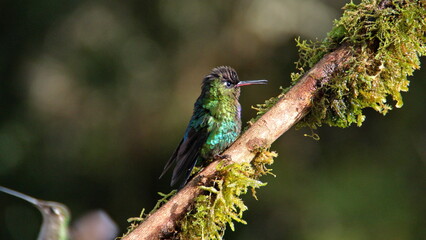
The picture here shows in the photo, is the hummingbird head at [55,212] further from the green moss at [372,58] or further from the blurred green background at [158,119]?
the blurred green background at [158,119]

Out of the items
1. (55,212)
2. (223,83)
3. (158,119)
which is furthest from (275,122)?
(158,119)

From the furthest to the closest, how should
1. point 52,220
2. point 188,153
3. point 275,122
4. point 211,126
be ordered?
point 211,126, point 188,153, point 275,122, point 52,220

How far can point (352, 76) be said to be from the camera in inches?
124

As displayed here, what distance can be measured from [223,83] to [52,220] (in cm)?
231

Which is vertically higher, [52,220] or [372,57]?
[372,57]

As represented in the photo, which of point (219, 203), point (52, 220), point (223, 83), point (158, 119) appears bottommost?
point (52, 220)

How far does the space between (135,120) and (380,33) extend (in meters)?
4.55

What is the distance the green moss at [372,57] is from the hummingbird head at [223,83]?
27.9 inches

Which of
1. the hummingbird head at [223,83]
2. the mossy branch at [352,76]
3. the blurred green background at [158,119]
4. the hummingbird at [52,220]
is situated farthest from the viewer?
the blurred green background at [158,119]

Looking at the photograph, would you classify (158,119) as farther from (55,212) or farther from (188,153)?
(55,212)

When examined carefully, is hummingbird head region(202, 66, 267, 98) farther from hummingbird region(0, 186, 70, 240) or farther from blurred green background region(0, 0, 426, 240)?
blurred green background region(0, 0, 426, 240)

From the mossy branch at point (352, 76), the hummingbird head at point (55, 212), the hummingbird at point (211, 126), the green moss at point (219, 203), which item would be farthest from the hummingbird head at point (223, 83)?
the hummingbird head at point (55, 212)

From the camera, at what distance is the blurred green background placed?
6629 millimetres

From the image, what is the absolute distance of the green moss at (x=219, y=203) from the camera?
2980 mm
